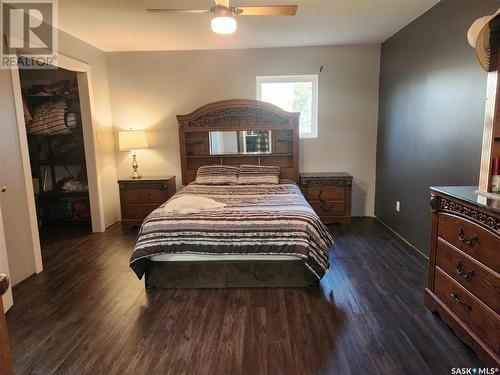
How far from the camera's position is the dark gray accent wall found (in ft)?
8.21

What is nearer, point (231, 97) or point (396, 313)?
point (396, 313)

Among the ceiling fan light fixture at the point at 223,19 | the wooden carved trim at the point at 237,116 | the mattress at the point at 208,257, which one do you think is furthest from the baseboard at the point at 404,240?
the ceiling fan light fixture at the point at 223,19

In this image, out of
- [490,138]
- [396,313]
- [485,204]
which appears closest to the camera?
[485,204]

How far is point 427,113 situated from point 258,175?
2.09 m

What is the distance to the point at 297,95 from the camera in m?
4.64

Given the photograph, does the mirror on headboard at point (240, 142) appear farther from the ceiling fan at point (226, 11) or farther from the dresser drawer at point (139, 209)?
the ceiling fan at point (226, 11)

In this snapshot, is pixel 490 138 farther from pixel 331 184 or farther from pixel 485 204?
pixel 331 184

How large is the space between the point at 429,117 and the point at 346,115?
5.23ft

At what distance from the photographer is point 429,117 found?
3117 mm

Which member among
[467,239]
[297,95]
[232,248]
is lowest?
[232,248]

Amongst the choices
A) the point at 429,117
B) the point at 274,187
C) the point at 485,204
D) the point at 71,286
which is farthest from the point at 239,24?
the point at 71,286

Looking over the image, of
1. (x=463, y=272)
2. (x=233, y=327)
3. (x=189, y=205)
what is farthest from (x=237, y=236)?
(x=463, y=272)

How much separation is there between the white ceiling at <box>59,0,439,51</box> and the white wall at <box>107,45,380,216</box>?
0.20 meters

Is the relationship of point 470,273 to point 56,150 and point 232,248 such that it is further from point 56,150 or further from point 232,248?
point 56,150
